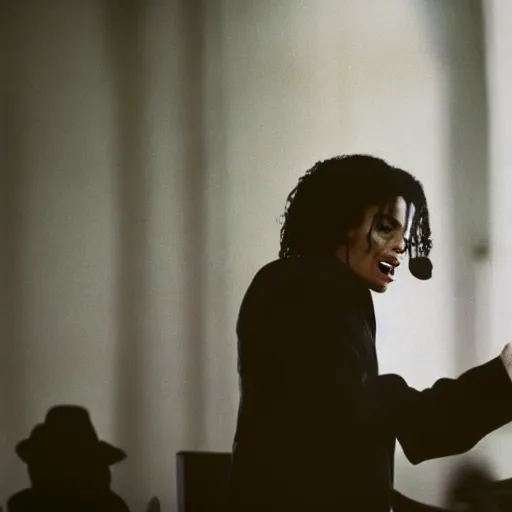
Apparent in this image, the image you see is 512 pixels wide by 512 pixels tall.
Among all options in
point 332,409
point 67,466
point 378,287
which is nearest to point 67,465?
point 67,466

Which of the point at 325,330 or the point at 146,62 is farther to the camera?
the point at 146,62

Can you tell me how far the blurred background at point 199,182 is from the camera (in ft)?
3.75

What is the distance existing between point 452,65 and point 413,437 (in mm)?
604

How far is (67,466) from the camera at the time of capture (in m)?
1.18

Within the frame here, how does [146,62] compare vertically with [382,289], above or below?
above

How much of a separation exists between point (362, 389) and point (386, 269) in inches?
7.8

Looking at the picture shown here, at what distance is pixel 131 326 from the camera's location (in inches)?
46.6

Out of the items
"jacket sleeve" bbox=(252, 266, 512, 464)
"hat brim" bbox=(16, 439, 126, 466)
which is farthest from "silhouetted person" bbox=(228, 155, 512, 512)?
"hat brim" bbox=(16, 439, 126, 466)

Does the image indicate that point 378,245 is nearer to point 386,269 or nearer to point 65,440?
point 386,269

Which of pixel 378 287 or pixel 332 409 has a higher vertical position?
pixel 378 287

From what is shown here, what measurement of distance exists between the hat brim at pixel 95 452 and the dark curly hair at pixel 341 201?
1.40 ft

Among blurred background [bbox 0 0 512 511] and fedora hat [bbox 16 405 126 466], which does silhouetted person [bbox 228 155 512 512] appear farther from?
fedora hat [bbox 16 405 126 466]

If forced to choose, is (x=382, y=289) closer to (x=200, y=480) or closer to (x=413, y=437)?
(x=413, y=437)

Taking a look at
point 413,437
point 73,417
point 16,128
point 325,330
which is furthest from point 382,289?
point 16,128
